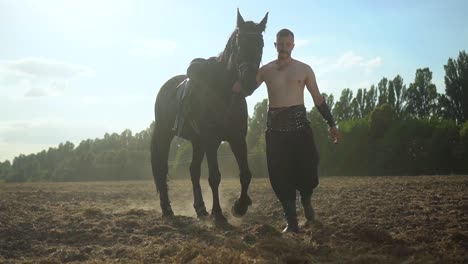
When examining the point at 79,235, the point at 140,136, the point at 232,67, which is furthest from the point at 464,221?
the point at 140,136

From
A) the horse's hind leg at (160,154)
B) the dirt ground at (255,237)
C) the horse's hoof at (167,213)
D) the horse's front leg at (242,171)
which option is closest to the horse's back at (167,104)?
the horse's hind leg at (160,154)

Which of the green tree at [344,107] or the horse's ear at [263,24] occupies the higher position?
the green tree at [344,107]

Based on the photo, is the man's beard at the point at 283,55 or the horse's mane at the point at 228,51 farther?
the horse's mane at the point at 228,51

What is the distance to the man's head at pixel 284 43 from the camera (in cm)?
639

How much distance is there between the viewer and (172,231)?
6980mm

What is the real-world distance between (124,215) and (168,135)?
86.8 inches

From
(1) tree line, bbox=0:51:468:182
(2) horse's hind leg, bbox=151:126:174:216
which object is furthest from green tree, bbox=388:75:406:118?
(2) horse's hind leg, bbox=151:126:174:216

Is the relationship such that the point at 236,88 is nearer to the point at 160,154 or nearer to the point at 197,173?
the point at 197,173

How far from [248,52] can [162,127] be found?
14.4 feet

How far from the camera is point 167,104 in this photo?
1015 centimetres

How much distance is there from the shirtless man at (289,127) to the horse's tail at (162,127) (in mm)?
3775

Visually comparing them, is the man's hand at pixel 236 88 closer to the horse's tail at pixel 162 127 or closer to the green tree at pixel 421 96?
the horse's tail at pixel 162 127

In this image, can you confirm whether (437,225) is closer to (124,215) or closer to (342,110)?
(124,215)

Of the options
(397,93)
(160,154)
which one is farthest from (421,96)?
(160,154)
